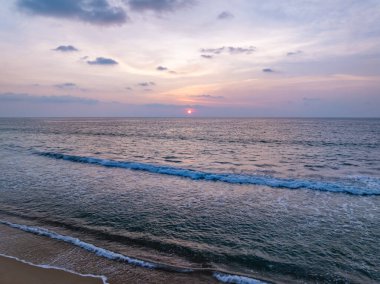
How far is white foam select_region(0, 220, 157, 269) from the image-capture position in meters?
7.32

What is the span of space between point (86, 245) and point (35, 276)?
1.76 metres

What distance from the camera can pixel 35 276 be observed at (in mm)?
6711

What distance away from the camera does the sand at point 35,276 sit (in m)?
6.49

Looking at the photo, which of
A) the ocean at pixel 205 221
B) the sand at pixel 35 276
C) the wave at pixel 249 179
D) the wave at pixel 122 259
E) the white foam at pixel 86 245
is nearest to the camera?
the sand at pixel 35 276

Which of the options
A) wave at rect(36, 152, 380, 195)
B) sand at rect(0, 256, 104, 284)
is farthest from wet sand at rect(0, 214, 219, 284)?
wave at rect(36, 152, 380, 195)

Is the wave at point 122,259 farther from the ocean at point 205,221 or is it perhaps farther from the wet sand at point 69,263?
the wet sand at point 69,263

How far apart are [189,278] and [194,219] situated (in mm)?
4109

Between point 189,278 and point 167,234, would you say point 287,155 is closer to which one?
point 167,234

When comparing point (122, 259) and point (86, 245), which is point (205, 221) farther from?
point (86, 245)

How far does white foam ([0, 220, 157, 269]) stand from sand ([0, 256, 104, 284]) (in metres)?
1.05

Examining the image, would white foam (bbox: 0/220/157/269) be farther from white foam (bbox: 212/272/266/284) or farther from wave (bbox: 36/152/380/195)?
wave (bbox: 36/152/380/195)

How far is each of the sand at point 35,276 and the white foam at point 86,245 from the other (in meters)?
1.05

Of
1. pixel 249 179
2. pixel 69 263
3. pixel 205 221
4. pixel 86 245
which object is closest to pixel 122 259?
pixel 69 263

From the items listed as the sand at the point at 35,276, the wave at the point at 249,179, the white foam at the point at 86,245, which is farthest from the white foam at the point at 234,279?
the wave at the point at 249,179
